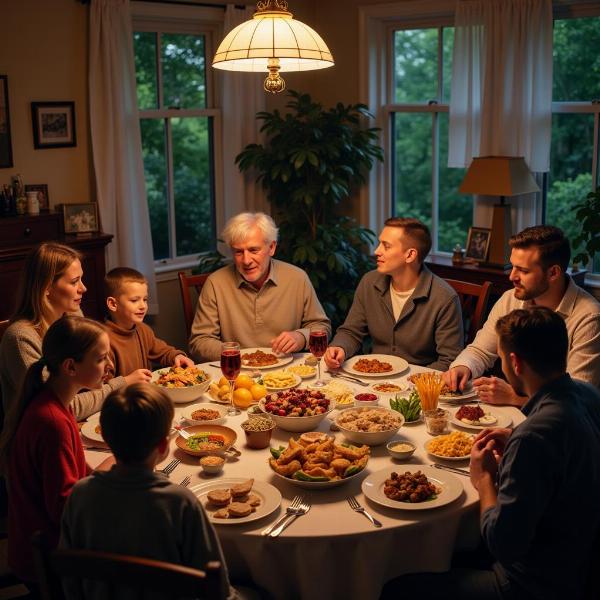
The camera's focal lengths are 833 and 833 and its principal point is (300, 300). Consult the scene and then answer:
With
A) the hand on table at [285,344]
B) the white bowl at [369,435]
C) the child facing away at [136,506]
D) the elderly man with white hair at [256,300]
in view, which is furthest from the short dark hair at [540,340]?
the elderly man with white hair at [256,300]

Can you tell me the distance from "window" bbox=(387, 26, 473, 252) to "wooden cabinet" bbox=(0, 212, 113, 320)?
6.88 feet

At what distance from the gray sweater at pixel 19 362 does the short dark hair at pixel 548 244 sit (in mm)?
1593

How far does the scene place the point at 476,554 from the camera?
2336 mm

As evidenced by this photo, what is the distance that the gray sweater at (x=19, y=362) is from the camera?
2592 mm

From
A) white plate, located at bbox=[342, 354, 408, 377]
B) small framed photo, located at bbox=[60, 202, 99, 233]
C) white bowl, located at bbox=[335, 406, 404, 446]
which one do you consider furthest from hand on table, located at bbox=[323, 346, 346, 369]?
small framed photo, located at bbox=[60, 202, 99, 233]

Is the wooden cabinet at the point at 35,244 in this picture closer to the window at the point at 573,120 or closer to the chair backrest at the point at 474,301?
the chair backrest at the point at 474,301

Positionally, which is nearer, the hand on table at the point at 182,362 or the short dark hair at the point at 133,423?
the short dark hair at the point at 133,423

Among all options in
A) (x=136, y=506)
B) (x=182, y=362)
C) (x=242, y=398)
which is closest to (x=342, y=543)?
(x=136, y=506)

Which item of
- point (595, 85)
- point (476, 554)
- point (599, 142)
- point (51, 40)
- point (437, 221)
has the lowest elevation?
point (476, 554)

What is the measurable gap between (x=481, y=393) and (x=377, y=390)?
358 millimetres

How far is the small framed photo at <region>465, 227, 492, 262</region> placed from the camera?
4875mm

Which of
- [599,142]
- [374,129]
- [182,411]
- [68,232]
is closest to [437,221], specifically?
[374,129]

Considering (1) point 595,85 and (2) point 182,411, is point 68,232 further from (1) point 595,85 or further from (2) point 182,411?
(1) point 595,85

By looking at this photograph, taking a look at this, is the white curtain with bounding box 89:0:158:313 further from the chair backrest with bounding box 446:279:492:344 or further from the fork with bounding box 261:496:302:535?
the fork with bounding box 261:496:302:535
